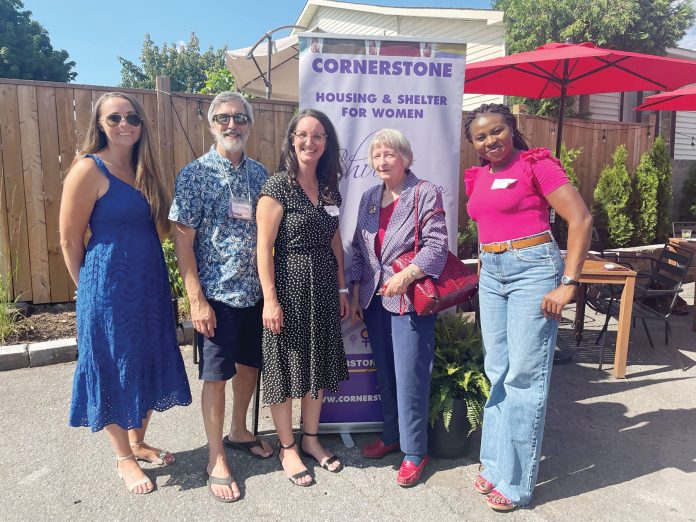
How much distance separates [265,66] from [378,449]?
317 inches

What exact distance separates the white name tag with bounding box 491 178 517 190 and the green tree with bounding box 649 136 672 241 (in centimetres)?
750

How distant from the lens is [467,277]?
264 centimetres

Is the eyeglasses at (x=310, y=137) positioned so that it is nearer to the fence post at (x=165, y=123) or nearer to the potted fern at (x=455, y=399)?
the potted fern at (x=455, y=399)

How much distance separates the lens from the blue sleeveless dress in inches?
94.8

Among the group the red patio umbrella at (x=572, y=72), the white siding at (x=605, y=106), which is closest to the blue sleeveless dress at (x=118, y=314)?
the red patio umbrella at (x=572, y=72)

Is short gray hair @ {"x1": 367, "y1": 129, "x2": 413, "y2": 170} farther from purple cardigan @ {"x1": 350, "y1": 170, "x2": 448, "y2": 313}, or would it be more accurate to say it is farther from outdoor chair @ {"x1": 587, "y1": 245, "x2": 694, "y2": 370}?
outdoor chair @ {"x1": 587, "y1": 245, "x2": 694, "y2": 370}

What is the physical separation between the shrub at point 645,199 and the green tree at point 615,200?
32cm

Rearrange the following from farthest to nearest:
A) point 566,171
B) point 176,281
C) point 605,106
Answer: point 605,106 → point 566,171 → point 176,281

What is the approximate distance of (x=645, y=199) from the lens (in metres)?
8.24

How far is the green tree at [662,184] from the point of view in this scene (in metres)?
8.38

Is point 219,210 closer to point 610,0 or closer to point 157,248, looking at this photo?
point 157,248

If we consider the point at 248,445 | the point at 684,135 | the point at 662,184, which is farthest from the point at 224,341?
the point at 684,135

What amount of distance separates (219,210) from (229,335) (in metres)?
0.63

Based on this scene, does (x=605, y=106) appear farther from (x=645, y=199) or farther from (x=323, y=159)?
(x=323, y=159)
